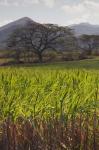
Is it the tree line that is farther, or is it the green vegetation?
the tree line

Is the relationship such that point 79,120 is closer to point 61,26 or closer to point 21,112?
point 21,112

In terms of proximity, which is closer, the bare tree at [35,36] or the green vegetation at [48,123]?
the green vegetation at [48,123]

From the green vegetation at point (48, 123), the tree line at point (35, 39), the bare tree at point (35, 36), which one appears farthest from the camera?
the bare tree at point (35, 36)

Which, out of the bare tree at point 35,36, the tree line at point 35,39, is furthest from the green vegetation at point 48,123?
the bare tree at point 35,36

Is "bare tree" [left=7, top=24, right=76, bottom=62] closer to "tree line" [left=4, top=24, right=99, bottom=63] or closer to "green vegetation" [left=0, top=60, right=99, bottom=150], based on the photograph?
"tree line" [left=4, top=24, right=99, bottom=63]

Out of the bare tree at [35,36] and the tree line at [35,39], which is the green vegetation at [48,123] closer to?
the tree line at [35,39]

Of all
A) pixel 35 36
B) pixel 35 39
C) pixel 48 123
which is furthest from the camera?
pixel 35 39

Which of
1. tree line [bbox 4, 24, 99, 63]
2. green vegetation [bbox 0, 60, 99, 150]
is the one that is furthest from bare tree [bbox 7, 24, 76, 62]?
green vegetation [bbox 0, 60, 99, 150]

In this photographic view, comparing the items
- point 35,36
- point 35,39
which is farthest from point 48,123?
point 35,39

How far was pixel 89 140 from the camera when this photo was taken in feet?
16.4

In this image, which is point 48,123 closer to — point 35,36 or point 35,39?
point 35,36

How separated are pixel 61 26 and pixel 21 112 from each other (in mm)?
54104

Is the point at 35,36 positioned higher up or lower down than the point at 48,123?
lower down

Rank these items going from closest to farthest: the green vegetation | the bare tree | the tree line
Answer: the green vegetation, the tree line, the bare tree
